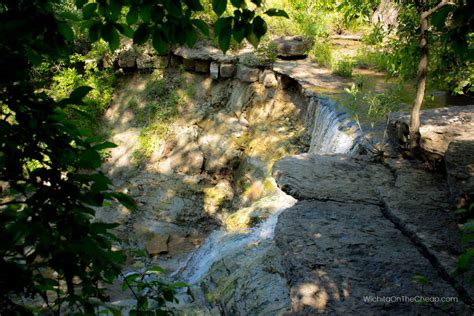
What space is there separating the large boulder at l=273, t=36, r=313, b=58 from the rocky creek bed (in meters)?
0.43

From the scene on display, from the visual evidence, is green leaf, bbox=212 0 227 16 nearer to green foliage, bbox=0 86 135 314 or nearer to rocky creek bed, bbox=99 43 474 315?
green foliage, bbox=0 86 135 314

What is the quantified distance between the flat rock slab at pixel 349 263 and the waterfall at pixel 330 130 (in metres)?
2.66

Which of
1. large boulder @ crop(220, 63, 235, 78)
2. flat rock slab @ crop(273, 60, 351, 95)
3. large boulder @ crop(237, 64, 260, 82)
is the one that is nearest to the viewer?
flat rock slab @ crop(273, 60, 351, 95)

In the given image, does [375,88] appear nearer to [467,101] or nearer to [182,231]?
[467,101]

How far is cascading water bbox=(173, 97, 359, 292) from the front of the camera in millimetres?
6453

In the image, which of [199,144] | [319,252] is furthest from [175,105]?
[319,252]

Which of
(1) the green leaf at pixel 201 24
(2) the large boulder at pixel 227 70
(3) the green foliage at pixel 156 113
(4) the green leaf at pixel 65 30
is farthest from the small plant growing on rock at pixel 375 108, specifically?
(4) the green leaf at pixel 65 30

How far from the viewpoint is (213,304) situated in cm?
535

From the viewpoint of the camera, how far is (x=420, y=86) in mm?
4738

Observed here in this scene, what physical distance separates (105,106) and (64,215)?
453 inches

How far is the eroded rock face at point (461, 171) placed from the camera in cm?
371

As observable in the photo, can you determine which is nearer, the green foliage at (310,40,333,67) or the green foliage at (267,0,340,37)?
the green foliage at (310,40,333,67)

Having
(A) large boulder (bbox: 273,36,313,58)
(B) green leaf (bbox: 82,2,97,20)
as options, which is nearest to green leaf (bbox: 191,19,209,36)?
(B) green leaf (bbox: 82,2,97,20)

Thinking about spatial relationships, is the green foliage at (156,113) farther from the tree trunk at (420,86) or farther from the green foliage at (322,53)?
the tree trunk at (420,86)
